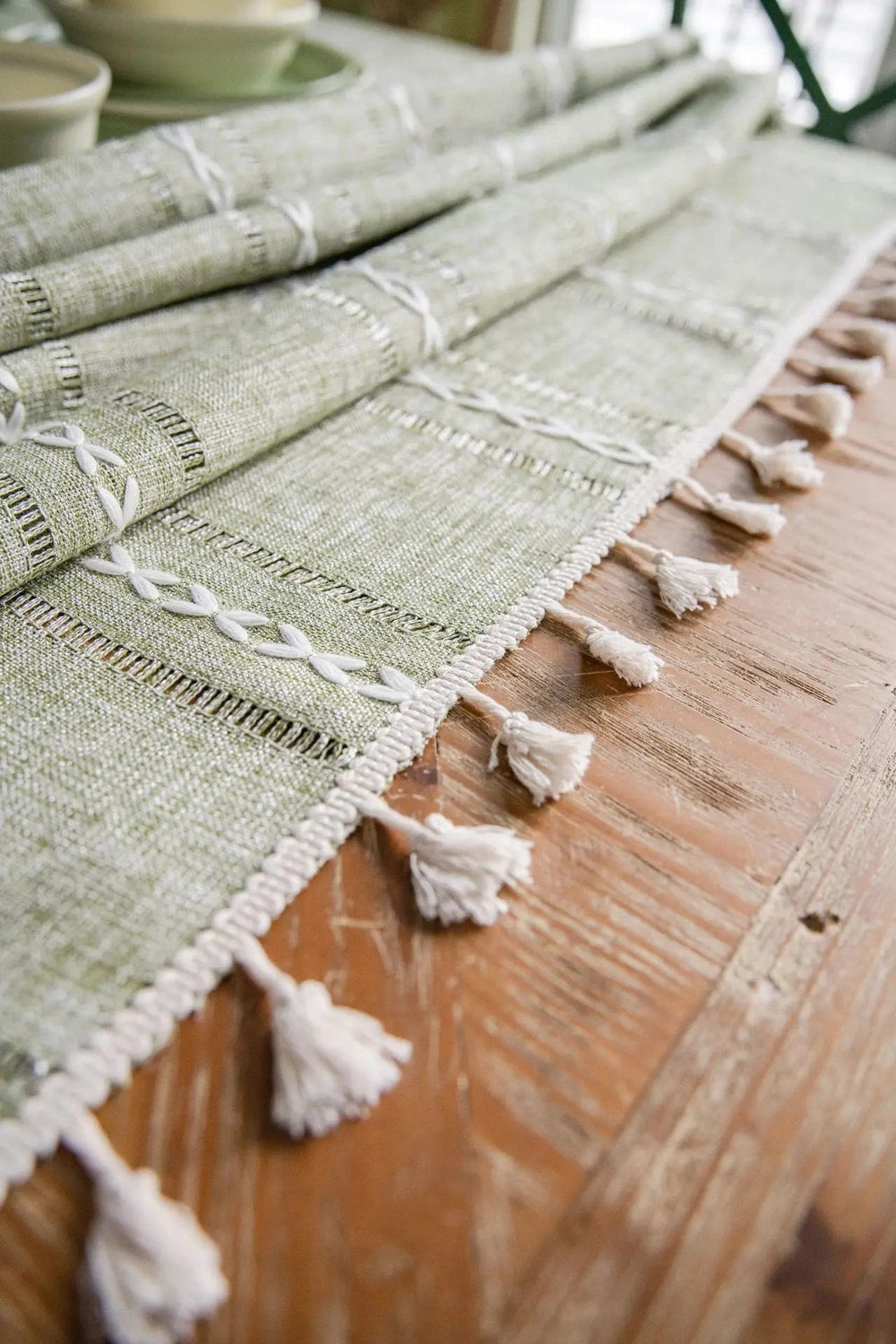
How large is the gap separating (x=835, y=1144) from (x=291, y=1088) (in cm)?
18

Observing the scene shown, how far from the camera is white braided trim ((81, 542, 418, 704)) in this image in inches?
18.4

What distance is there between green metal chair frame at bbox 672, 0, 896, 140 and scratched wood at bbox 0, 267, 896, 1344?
4.10 feet

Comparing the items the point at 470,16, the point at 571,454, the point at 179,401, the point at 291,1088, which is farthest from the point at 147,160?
the point at 470,16

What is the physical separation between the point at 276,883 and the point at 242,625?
0.16 meters

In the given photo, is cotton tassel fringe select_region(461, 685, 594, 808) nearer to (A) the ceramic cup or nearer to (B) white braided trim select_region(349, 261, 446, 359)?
(B) white braided trim select_region(349, 261, 446, 359)

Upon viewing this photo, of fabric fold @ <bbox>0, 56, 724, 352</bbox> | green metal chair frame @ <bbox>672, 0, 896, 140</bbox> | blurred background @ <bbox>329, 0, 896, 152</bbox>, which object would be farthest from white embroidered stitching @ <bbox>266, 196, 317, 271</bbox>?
green metal chair frame @ <bbox>672, 0, 896, 140</bbox>

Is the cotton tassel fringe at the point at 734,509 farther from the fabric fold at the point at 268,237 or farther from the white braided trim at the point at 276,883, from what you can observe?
the fabric fold at the point at 268,237

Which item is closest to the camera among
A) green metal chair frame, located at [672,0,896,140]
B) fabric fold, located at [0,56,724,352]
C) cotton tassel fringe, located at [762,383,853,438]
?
fabric fold, located at [0,56,724,352]

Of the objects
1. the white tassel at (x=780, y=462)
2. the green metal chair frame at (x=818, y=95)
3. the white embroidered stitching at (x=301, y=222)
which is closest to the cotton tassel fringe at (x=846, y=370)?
the white tassel at (x=780, y=462)

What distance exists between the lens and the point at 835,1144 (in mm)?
338

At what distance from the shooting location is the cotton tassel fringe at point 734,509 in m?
0.61

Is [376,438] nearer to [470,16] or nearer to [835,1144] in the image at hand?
[835,1144]

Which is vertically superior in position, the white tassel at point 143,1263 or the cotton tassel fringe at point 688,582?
the cotton tassel fringe at point 688,582

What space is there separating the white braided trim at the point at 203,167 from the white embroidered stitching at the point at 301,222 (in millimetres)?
34
